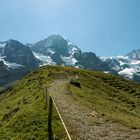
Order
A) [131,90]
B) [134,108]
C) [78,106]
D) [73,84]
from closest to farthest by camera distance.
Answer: [78,106]
[134,108]
[73,84]
[131,90]

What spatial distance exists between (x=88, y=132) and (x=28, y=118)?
10.9 metres

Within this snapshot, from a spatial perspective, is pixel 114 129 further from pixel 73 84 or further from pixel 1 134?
pixel 73 84

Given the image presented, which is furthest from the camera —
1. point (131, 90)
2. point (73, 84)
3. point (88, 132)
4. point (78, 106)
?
point (131, 90)

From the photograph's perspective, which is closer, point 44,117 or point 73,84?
point 44,117

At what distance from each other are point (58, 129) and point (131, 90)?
81.7 m

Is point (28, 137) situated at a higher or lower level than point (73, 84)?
lower

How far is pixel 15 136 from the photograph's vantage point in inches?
1452

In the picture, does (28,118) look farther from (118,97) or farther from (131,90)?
(131,90)

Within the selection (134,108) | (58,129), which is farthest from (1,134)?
(134,108)

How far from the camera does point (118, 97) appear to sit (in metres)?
90.8

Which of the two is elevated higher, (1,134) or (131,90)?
(131,90)

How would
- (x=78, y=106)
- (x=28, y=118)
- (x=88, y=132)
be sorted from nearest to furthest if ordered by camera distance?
(x=88, y=132), (x=28, y=118), (x=78, y=106)

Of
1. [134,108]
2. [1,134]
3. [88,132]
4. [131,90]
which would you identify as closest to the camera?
[88,132]

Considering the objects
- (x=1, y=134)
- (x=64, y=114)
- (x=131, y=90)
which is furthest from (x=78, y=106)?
(x=131, y=90)
